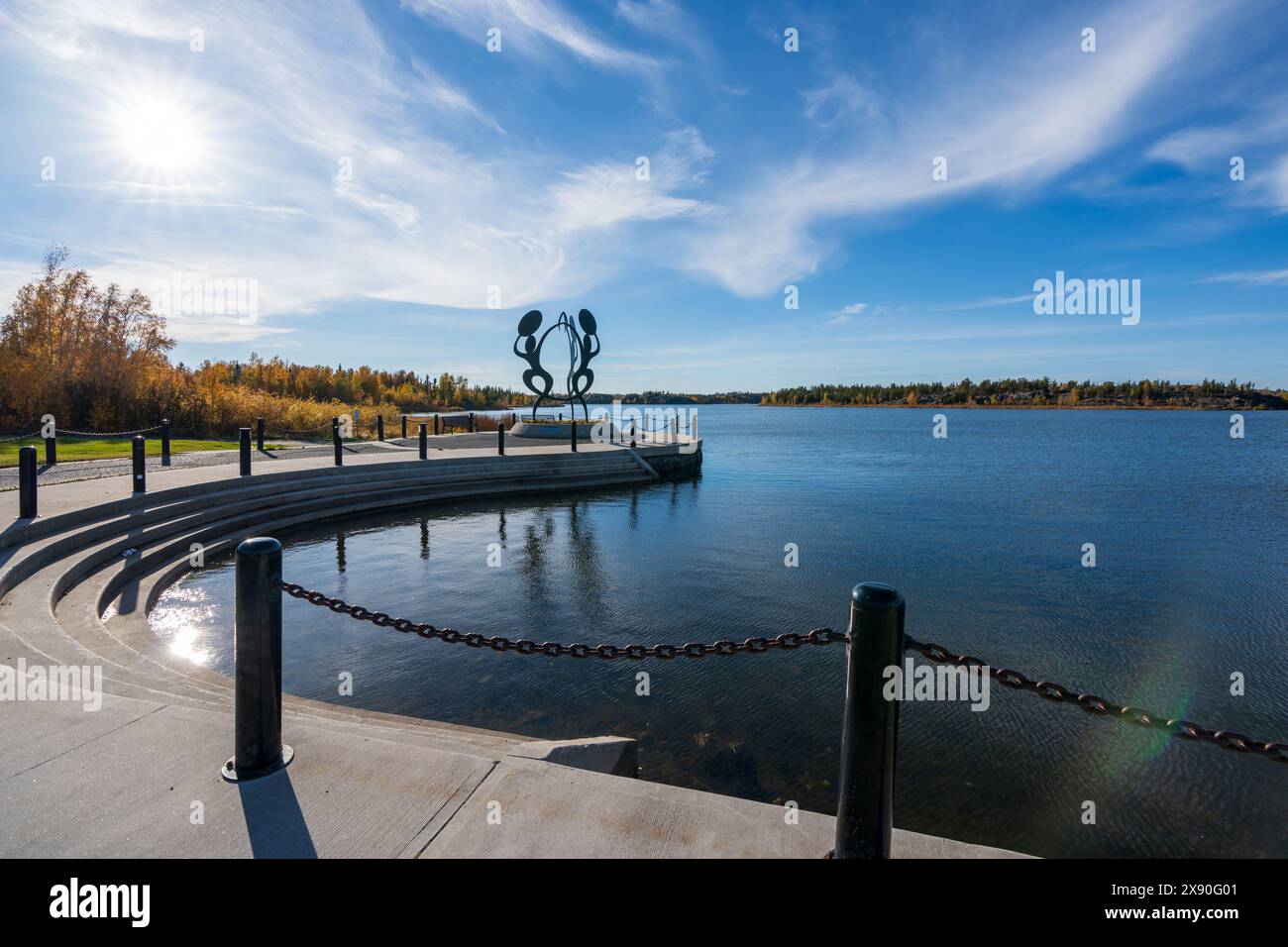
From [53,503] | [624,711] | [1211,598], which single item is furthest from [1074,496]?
[53,503]

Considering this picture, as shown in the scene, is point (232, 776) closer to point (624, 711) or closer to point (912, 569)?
point (624, 711)

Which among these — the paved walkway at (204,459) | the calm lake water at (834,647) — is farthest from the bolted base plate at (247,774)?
the paved walkway at (204,459)

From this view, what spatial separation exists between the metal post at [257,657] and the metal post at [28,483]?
23.0 ft

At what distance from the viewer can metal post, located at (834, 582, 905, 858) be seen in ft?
8.24

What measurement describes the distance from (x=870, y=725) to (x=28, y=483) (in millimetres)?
10293

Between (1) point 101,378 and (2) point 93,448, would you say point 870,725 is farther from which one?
(1) point 101,378

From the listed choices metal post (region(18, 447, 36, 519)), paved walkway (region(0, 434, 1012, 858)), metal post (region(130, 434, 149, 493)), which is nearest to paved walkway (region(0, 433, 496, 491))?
metal post (region(130, 434, 149, 493))

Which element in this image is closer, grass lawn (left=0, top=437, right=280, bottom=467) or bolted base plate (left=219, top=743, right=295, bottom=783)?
bolted base plate (left=219, top=743, right=295, bottom=783)

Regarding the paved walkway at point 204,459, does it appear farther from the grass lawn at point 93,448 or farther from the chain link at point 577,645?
the chain link at point 577,645

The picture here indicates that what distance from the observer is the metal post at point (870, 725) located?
251 centimetres

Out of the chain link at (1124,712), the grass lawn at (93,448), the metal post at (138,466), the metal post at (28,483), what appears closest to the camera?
the chain link at (1124,712)

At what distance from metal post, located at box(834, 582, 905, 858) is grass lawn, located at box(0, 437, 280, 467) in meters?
16.4

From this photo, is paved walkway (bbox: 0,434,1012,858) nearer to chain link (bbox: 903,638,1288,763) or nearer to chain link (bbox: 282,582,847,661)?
chain link (bbox: 282,582,847,661)
